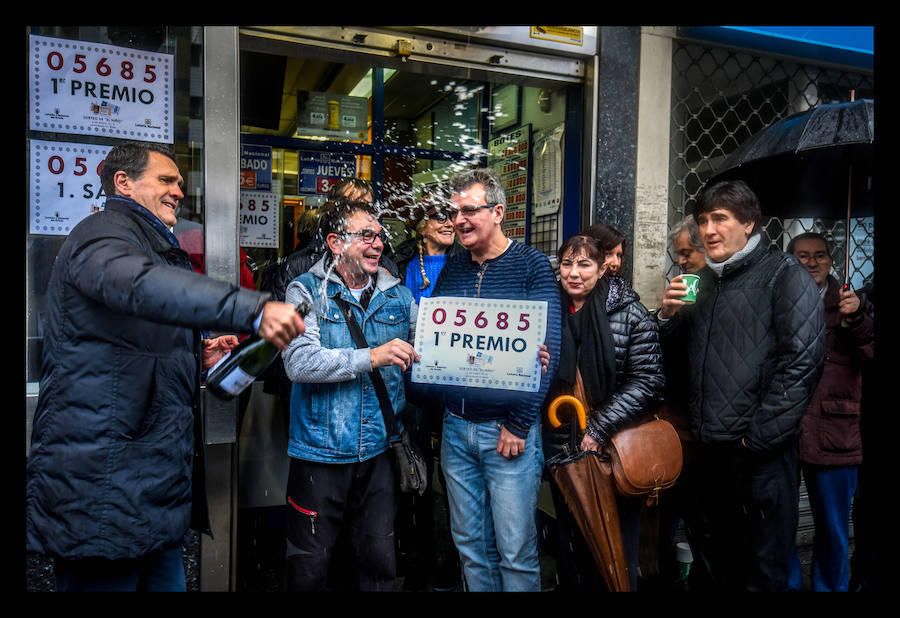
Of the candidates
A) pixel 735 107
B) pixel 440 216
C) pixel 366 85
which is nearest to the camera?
pixel 440 216

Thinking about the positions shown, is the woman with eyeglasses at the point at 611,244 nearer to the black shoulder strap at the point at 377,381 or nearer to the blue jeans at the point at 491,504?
the blue jeans at the point at 491,504

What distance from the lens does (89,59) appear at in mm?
3633

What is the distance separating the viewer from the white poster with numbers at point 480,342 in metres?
3.14

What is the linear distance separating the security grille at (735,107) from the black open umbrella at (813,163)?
1.67 ft

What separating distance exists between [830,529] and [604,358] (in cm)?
200

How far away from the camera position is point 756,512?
319cm

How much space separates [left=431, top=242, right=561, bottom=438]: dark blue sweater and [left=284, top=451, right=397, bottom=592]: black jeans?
53 centimetres

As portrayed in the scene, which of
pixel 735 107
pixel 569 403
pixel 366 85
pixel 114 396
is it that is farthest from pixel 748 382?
pixel 366 85

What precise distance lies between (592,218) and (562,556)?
2.45m

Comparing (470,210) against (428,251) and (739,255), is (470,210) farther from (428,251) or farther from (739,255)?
(739,255)

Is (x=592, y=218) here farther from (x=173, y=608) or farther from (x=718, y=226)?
(x=173, y=608)

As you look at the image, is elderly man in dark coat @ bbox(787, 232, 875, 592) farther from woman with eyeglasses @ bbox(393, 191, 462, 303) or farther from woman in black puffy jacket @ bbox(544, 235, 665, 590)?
woman with eyeglasses @ bbox(393, 191, 462, 303)

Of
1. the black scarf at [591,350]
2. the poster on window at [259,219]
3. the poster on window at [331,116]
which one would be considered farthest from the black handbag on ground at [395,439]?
the poster on window at [331,116]
